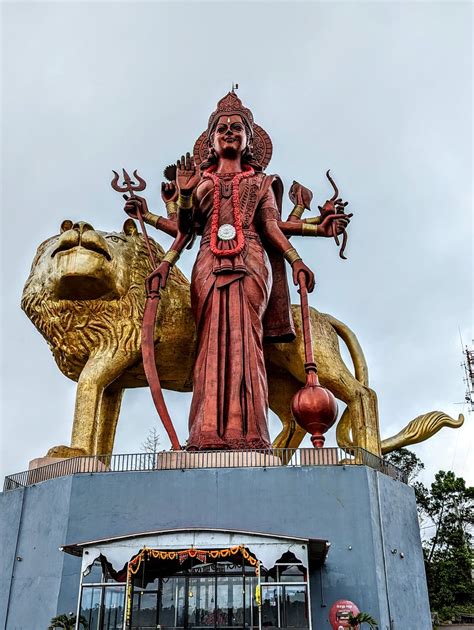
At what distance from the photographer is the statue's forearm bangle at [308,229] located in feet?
44.8

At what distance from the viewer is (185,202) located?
43.8 feet

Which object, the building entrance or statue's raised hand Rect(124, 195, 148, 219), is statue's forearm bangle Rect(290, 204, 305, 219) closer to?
statue's raised hand Rect(124, 195, 148, 219)

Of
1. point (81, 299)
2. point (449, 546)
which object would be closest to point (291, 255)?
point (81, 299)

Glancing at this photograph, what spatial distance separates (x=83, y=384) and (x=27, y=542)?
9.34ft

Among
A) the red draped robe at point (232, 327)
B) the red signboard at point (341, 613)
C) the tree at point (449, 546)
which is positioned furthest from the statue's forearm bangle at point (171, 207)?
the tree at point (449, 546)

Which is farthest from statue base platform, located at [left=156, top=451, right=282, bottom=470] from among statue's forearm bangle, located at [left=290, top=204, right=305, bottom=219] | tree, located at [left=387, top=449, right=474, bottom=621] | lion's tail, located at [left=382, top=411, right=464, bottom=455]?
tree, located at [left=387, top=449, right=474, bottom=621]

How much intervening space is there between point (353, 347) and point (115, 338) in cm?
514

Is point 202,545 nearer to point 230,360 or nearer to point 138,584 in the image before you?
point 138,584

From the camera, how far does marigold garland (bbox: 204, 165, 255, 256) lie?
42.1ft

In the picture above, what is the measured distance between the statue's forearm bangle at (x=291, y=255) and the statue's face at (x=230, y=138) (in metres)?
2.59

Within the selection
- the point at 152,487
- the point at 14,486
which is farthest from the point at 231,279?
the point at 14,486

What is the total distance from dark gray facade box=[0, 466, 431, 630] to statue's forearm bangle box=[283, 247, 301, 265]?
169 inches

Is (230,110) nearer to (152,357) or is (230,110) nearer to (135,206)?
(135,206)

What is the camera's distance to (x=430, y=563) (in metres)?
25.9
